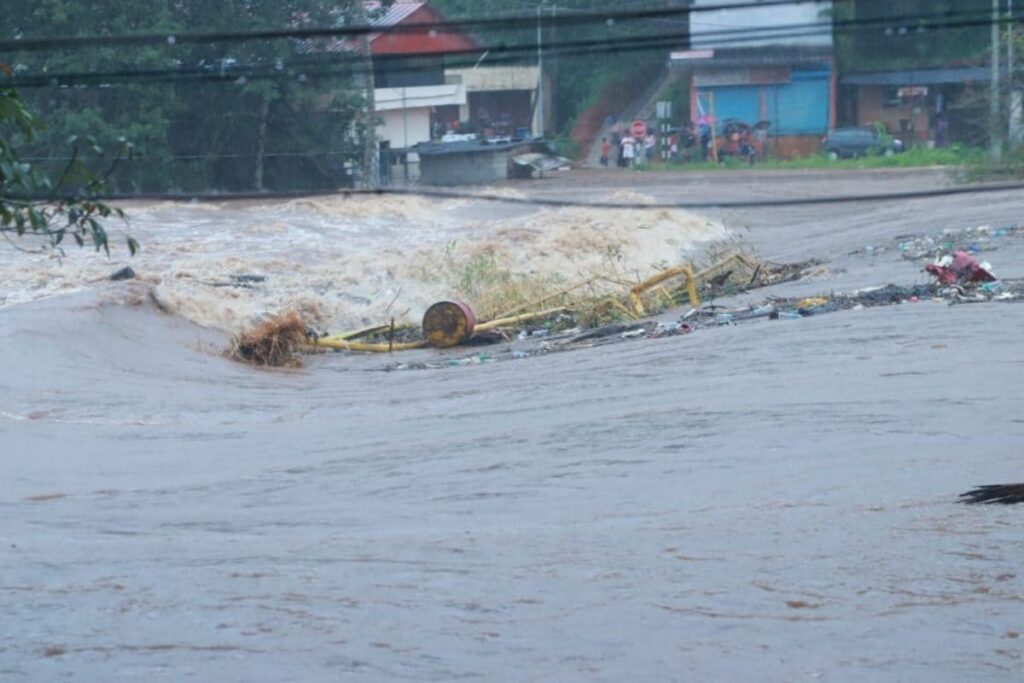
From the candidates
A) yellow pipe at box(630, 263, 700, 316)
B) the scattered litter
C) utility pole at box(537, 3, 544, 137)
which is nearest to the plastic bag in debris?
yellow pipe at box(630, 263, 700, 316)

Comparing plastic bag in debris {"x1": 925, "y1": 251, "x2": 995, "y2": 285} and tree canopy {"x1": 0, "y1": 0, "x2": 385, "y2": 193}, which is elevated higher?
tree canopy {"x1": 0, "y1": 0, "x2": 385, "y2": 193}

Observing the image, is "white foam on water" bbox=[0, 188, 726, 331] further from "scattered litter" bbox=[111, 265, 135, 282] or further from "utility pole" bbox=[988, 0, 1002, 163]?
"utility pole" bbox=[988, 0, 1002, 163]

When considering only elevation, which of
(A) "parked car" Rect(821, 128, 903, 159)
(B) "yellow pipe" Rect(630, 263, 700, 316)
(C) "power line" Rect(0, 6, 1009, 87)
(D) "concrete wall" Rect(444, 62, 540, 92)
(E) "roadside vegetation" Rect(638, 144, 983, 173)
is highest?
(C) "power line" Rect(0, 6, 1009, 87)

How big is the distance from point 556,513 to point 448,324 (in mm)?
11137

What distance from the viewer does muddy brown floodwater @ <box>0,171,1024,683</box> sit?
6.93m

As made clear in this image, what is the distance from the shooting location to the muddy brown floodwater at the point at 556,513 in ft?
22.7

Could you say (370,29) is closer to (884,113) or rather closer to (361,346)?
(884,113)

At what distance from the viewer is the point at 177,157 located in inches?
326

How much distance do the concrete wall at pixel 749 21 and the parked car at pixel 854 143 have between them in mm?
1063

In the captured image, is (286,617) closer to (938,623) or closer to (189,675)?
(189,675)

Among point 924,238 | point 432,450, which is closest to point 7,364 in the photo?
point 432,450

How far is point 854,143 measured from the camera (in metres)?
8.96

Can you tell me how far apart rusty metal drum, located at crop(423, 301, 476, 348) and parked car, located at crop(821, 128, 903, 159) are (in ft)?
37.8

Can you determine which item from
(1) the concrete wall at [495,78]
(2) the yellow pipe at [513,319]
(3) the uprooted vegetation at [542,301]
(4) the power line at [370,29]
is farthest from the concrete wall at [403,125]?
(2) the yellow pipe at [513,319]
